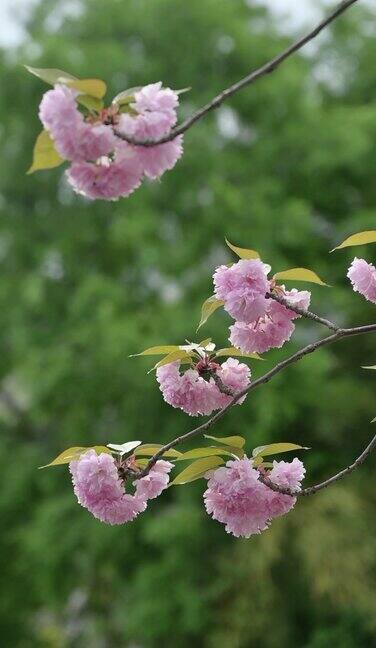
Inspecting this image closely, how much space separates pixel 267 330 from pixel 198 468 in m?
0.21

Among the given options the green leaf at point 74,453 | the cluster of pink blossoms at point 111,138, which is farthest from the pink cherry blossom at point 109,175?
the green leaf at point 74,453

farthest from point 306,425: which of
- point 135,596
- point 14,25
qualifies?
point 14,25

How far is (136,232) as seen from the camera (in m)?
7.11

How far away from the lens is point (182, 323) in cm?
683

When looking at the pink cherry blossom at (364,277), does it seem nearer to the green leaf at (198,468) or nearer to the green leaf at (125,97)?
the green leaf at (198,468)

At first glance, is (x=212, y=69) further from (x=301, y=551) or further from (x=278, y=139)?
(x=301, y=551)

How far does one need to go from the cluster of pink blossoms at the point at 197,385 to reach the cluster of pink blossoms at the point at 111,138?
1.10ft

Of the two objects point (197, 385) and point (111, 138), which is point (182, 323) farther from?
point (111, 138)

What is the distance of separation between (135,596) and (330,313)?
222cm

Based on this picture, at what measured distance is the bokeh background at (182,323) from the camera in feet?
22.0

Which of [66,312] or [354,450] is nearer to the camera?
[354,450]

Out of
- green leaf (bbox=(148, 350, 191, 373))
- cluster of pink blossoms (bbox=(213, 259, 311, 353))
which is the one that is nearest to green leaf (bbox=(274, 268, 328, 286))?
cluster of pink blossoms (bbox=(213, 259, 311, 353))

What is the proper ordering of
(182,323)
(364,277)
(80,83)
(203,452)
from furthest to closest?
(182,323) → (364,277) → (203,452) → (80,83)

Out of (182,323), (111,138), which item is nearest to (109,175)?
(111,138)
